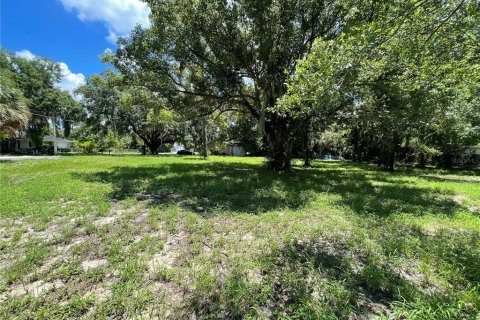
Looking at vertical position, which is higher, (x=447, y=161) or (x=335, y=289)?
(x=447, y=161)

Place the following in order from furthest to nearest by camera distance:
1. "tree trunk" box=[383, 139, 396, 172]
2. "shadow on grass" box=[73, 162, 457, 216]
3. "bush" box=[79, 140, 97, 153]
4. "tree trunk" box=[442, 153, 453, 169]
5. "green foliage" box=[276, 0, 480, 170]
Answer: "bush" box=[79, 140, 97, 153] < "tree trunk" box=[442, 153, 453, 169] < "tree trunk" box=[383, 139, 396, 172] < "shadow on grass" box=[73, 162, 457, 216] < "green foliage" box=[276, 0, 480, 170]

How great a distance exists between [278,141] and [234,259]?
29.1 ft

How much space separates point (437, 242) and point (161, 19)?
10.1 meters

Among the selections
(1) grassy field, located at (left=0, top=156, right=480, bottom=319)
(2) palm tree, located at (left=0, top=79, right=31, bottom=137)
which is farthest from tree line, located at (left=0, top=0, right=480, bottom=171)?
(2) palm tree, located at (left=0, top=79, right=31, bottom=137)

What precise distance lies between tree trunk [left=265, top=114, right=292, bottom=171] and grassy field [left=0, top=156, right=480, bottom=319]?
604 centimetres

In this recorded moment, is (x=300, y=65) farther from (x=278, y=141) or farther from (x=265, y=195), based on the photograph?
(x=278, y=141)

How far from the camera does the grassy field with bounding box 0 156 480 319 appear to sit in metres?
2.12

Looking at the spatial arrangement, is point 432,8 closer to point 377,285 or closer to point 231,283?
point 377,285

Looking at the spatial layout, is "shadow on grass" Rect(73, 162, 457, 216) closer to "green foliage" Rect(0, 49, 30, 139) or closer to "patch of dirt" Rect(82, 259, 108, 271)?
"patch of dirt" Rect(82, 259, 108, 271)

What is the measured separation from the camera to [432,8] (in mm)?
3803

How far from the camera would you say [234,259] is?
2.87 metres

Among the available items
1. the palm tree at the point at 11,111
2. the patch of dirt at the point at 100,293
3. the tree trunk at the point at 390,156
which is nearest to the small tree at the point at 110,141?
the palm tree at the point at 11,111

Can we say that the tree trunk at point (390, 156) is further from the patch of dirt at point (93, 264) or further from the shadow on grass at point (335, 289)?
the patch of dirt at point (93, 264)

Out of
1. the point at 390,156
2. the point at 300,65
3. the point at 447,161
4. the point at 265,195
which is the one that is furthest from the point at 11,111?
the point at 447,161
